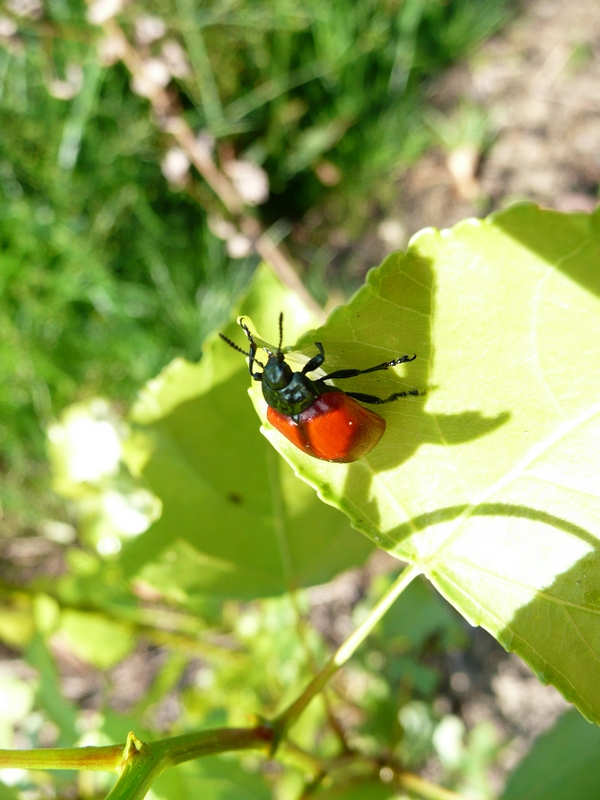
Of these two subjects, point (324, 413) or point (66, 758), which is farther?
point (324, 413)

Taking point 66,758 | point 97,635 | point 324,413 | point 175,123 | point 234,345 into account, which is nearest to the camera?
point 66,758

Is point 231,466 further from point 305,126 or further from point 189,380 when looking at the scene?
point 305,126

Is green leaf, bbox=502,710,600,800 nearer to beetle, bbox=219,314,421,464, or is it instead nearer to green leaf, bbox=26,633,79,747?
beetle, bbox=219,314,421,464

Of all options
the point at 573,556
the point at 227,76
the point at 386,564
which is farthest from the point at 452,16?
the point at 573,556

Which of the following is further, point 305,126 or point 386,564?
point 305,126

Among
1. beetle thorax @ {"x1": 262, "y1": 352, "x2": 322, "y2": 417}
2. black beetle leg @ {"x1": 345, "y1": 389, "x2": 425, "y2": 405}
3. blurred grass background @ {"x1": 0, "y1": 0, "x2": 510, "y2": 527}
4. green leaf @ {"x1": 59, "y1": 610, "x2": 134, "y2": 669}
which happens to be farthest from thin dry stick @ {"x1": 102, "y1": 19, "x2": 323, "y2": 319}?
green leaf @ {"x1": 59, "y1": 610, "x2": 134, "y2": 669}

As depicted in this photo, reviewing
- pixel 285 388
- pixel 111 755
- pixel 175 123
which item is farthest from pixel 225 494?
pixel 175 123

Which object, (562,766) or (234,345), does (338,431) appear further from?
(562,766)
